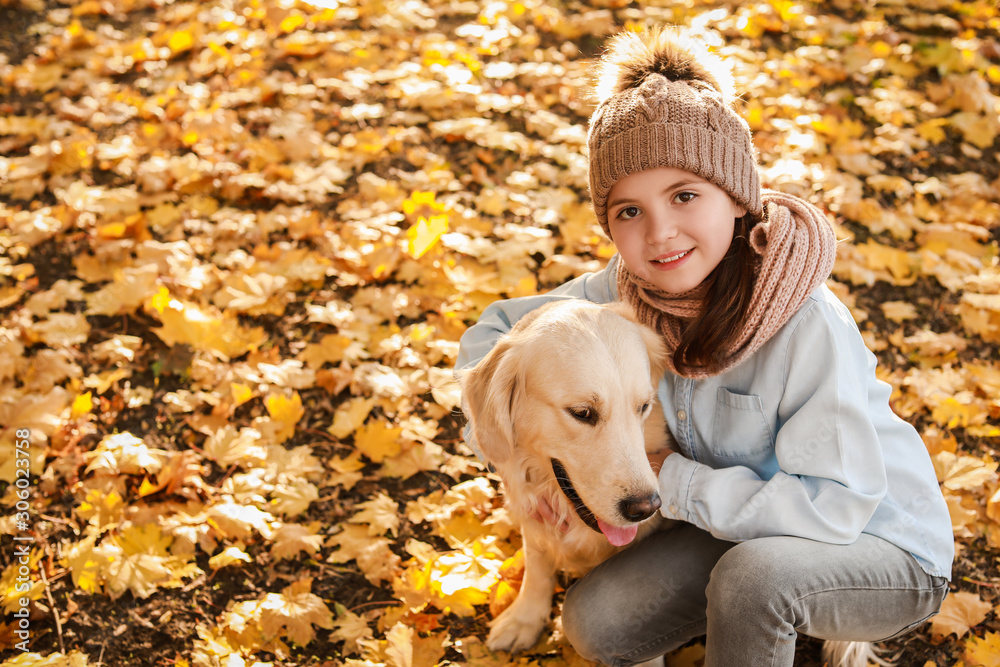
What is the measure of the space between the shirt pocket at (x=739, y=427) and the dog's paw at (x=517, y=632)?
2.86ft

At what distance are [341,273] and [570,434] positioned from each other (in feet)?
7.00

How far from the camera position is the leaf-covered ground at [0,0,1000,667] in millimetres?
2441

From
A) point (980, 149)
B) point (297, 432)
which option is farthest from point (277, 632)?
point (980, 149)

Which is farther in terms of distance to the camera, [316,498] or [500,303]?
[316,498]

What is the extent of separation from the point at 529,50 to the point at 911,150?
116 inches

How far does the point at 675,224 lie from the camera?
195 centimetres

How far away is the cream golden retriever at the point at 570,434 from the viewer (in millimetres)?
1860

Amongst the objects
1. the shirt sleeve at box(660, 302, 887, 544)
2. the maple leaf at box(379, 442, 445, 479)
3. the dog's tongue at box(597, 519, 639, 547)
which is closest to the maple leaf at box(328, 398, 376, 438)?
the maple leaf at box(379, 442, 445, 479)

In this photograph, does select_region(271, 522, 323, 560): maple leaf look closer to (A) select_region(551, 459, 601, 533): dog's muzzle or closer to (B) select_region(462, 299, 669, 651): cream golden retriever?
(B) select_region(462, 299, 669, 651): cream golden retriever

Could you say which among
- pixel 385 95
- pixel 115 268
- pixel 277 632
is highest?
pixel 385 95

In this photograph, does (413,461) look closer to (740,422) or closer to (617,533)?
(617,533)

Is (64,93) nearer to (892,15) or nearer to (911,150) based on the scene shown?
(911,150)

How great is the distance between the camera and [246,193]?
410cm

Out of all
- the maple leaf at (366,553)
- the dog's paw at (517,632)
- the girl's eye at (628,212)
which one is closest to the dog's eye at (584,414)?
the girl's eye at (628,212)
